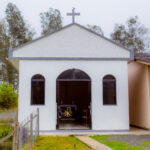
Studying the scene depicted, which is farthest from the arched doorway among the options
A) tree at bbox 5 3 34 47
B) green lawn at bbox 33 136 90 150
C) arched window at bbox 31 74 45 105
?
tree at bbox 5 3 34 47

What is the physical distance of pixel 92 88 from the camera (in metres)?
11.9

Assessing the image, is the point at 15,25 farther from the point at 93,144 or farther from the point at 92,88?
the point at 93,144

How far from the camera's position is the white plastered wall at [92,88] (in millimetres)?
11578

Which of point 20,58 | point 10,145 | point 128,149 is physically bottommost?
point 128,149

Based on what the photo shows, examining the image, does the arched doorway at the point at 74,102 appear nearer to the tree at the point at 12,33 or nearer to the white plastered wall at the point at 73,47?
the white plastered wall at the point at 73,47

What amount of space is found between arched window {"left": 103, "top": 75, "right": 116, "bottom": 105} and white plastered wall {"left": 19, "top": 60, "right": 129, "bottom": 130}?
0.63ft

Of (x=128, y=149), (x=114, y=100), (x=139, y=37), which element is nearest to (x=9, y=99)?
(x=114, y=100)

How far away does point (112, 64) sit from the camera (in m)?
12.1

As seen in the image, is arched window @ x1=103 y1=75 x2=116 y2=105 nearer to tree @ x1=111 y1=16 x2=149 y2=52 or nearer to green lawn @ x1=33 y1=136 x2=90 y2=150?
green lawn @ x1=33 y1=136 x2=90 y2=150

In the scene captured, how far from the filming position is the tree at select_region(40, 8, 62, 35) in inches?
1432

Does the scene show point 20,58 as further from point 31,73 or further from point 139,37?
point 139,37

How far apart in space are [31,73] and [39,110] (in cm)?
179

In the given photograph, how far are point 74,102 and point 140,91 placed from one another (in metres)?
6.04

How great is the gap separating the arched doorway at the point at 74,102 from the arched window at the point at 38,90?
0.76m
